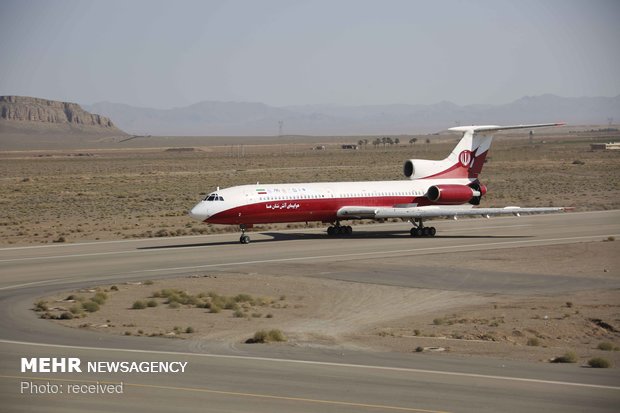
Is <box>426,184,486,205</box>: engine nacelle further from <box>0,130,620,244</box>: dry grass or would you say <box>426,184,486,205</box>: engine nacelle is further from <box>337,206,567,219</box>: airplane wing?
<box>0,130,620,244</box>: dry grass

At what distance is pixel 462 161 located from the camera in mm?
53781

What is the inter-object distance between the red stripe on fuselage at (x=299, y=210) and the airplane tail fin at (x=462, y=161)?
2.44 meters

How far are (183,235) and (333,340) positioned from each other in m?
30.0

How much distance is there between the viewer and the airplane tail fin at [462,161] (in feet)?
174

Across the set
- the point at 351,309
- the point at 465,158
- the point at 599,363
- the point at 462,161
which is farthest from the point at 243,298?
the point at 465,158

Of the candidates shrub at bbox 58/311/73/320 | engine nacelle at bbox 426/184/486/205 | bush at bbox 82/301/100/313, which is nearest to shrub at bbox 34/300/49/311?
bush at bbox 82/301/100/313

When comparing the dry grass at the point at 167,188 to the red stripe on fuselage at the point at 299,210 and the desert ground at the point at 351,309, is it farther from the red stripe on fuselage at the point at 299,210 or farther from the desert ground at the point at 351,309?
the red stripe on fuselage at the point at 299,210

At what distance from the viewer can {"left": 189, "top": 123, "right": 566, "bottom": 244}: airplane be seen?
46156 millimetres

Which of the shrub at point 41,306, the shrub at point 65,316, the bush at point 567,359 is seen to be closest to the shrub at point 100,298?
the shrub at point 41,306

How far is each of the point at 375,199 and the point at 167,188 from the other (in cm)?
4235

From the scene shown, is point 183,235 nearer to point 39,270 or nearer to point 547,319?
point 39,270

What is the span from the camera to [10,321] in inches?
1054

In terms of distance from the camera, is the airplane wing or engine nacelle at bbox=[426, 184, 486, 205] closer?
the airplane wing

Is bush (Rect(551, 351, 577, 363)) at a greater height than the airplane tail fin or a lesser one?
lesser
